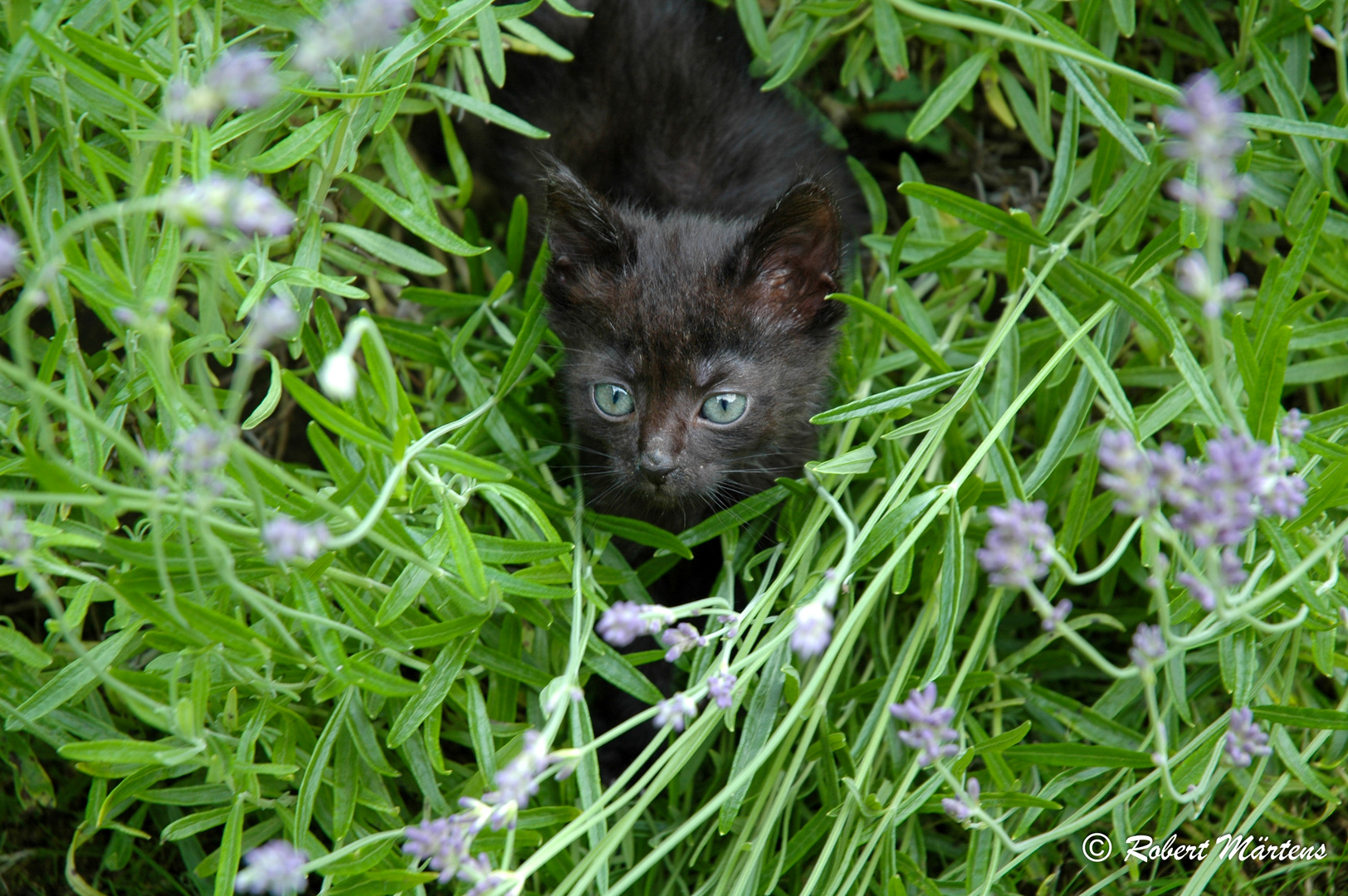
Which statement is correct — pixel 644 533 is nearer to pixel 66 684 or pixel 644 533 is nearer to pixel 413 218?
pixel 413 218

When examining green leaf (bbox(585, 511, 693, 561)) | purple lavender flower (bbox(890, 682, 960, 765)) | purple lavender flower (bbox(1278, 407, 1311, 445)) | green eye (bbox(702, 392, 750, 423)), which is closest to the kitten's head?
green eye (bbox(702, 392, 750, 423))

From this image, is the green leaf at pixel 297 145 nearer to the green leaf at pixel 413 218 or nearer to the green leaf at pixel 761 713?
the green leaf at pixel 413 218

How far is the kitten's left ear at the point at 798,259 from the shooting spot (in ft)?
5.41

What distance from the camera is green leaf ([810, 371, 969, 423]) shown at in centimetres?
145

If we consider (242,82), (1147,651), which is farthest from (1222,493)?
(242,82)

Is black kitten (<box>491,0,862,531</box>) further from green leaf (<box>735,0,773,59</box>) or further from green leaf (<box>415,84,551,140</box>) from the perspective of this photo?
green leaf (<box>735,0,773,59</box>)

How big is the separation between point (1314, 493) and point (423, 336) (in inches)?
57.8

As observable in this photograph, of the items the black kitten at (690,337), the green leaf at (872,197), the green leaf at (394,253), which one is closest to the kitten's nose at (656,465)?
the black kitten at (690,337)

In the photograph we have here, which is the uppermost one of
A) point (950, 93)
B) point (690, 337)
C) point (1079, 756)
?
point (950, 93)

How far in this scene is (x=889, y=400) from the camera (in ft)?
4.82

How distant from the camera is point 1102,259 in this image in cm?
183

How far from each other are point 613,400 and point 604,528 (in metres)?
0.25

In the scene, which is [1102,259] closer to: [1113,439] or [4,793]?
[1113,439]

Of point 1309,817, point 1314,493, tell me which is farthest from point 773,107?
point 1309,817
